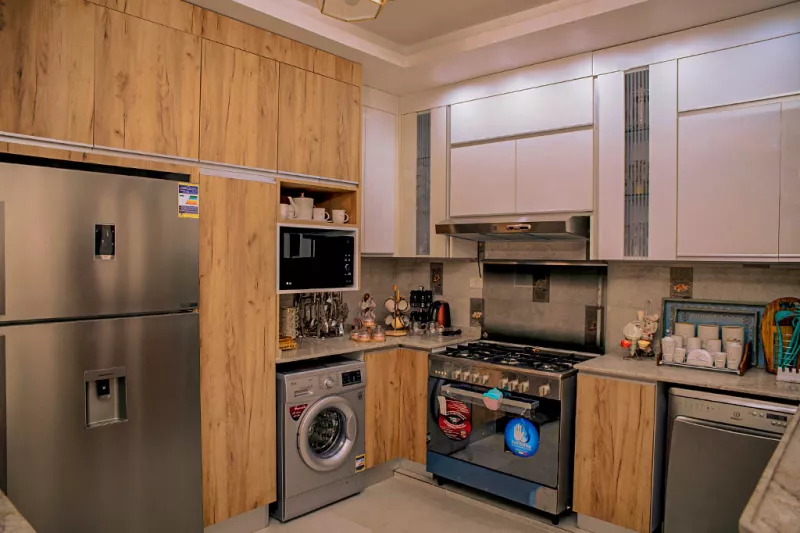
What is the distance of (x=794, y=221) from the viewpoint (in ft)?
8.28

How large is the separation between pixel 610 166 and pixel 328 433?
7.62 ft

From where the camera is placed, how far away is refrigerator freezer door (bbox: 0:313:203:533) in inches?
78.5

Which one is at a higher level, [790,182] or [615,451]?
[790,182]

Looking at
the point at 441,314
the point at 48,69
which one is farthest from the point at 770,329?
the point at 48,69

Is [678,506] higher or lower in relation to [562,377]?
lower

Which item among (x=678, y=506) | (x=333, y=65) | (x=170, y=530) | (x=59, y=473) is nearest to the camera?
(x=59, y=473)

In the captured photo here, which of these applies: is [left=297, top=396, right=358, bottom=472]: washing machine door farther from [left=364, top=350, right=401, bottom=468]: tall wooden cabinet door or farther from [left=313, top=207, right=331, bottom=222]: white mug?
[left=313, top=207, right=331, bottom=222]: white mug

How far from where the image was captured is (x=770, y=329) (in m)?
2.77

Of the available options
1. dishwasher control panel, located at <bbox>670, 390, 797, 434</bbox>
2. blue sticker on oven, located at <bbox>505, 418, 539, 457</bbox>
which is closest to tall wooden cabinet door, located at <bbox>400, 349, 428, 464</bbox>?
blue sticker on oven, located at <bbox>505, 418, 539, 457</bbox>

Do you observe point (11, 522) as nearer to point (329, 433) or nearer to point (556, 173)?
point (329, 433)

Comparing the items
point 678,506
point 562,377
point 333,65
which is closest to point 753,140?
point 562,377

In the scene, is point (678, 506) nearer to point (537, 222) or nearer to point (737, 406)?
point (737, 406)

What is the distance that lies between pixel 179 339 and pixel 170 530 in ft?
2.86

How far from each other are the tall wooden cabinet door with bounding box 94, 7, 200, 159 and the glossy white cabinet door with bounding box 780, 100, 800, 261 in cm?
286
